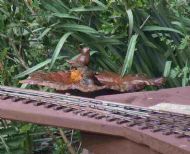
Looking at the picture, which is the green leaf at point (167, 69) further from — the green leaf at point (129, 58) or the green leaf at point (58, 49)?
the green leaf at point (58, 49)

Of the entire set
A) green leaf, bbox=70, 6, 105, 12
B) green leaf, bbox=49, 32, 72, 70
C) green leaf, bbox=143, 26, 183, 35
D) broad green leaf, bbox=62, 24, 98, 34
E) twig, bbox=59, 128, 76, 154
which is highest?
green leaf, bbox=70, 6, 105, 12

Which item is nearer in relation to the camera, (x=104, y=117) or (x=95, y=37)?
(x=104, y=117)

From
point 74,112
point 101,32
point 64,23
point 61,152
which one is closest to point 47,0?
point 64,23

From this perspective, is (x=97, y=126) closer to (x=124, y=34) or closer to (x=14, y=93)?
(x=14, y=93)

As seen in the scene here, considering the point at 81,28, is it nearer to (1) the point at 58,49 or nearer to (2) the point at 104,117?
(1) the point at 58,49

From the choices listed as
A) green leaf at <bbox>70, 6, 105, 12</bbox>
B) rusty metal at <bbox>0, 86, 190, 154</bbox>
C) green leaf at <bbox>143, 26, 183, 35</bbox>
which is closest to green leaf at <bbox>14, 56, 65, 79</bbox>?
green leaf at <bbox>70, 6, 105, 12</bbox>

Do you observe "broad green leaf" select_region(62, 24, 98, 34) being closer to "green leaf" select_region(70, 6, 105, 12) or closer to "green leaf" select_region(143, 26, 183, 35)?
"green leaf" select_region(70, 6, 105, 12)

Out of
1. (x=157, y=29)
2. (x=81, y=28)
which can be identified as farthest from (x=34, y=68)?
(x=157, y=29)
